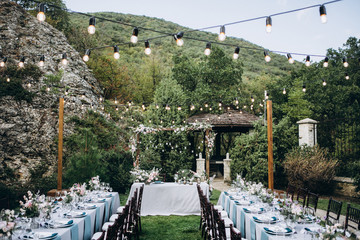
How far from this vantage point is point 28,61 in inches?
463

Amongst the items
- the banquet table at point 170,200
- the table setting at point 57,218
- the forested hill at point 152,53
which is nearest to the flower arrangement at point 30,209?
the table setting at point 57,218

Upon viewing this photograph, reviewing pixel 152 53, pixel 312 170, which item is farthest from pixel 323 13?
pixel 152 53

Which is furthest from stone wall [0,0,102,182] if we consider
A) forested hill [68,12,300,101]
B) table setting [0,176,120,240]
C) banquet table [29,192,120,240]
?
table setting [0,176,120,240]

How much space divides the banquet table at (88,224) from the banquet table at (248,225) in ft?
8.13

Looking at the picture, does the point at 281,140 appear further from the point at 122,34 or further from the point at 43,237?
the point at 122,34

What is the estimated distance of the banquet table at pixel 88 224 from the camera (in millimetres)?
3268

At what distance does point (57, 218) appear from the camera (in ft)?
12.2

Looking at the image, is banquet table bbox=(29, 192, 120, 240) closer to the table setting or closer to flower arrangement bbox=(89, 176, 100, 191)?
the table setting

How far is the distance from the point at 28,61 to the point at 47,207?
10.5 m

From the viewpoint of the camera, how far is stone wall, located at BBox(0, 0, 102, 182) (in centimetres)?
987

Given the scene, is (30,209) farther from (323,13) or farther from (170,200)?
(323,13)

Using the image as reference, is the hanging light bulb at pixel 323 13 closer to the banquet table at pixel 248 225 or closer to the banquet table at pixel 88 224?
the banquet table at pixel 248 225

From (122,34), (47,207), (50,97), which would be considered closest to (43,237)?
(47,207)

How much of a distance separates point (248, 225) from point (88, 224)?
2490mm
